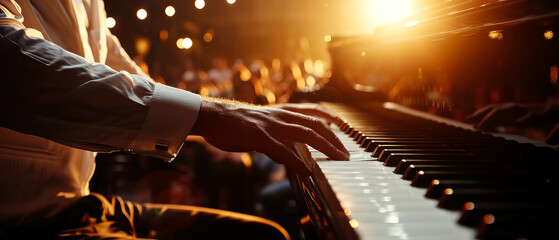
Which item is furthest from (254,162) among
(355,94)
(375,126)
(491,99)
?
(491,99)

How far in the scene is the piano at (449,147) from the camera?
Answer: 670 mm

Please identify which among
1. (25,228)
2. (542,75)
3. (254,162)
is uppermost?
(542,75)

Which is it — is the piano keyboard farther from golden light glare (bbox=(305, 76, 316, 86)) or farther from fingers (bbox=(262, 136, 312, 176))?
golden light glare (bbox=(305, 76, 316, 86))

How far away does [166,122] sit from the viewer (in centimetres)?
98

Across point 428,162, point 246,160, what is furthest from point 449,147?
point 246,160

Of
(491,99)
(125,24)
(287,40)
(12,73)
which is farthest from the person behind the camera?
(287,40)

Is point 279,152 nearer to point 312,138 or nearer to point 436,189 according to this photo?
point 312,138

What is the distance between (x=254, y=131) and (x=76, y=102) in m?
0.41

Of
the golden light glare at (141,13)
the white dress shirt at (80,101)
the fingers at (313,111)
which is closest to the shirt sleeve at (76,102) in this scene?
the white dress shirt at (80,101)

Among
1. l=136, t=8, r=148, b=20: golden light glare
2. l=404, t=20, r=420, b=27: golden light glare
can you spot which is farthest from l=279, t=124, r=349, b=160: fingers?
l=136, t=8, r=148, b=20: golden light glare

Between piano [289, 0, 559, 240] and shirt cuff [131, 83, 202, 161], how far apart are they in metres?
0.34

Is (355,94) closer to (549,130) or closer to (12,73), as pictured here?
(549,130)

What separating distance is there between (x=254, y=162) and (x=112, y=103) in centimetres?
339

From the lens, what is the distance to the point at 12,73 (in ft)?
2.99
